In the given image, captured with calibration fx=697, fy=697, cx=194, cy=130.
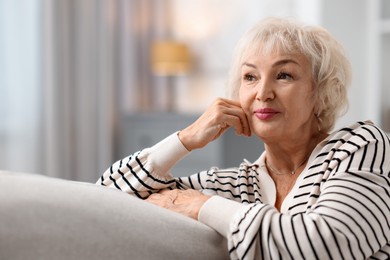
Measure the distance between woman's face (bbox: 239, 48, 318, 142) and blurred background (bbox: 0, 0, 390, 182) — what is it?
2562mm

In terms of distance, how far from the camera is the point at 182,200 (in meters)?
1.44

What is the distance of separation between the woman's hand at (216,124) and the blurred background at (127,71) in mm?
2520

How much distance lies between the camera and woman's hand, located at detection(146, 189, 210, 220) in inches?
52.2

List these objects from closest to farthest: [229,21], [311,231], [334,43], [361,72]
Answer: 1. [311,231]
2. [334,43]
3. [361,72]
4. [229,21]

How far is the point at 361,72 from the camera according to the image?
4.23m

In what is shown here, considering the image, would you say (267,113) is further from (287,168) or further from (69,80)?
(69,80)

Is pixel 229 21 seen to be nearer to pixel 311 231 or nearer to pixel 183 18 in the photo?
pixel 183 18

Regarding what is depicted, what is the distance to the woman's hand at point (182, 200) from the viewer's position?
1.33 m

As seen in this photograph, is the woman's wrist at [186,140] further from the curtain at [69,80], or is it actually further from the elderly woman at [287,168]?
the curtain at [69,80]

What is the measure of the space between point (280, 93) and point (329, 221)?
0.47 m

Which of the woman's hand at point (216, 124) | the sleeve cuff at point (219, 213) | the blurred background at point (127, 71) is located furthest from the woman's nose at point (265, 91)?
the blurred background at point (127, 71)

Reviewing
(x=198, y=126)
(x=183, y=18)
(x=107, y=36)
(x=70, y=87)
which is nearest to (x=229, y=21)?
(x=183, y=18)

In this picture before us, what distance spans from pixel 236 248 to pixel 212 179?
55 centimetres

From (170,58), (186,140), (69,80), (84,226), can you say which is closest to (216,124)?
(186,140)
